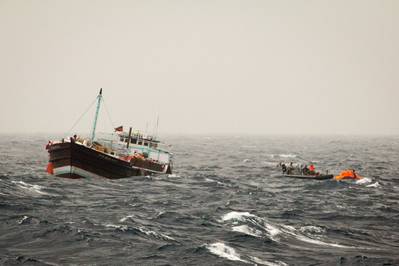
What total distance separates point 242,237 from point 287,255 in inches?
142

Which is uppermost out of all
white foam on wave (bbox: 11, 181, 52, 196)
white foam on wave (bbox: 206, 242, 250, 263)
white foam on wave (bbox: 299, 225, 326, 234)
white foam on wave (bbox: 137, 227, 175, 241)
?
white foam on wave (bbox: 299, 225, 326, 234)

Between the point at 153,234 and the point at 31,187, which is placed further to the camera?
the point at 31,187

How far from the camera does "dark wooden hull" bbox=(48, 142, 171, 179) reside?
44906mm

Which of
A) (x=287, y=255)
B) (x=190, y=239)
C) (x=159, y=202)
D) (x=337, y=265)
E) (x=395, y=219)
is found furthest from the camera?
(x=159, y=202)

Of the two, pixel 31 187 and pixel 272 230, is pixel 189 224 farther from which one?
pixel 31 187

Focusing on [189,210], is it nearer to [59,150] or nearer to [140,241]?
[140,241]

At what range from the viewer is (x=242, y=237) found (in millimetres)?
23859

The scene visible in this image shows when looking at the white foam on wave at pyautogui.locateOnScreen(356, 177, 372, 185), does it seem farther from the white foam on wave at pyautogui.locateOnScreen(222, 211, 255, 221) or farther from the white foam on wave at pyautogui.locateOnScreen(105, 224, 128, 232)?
the white foam on wave at pyautogui.locateOnScreen(105, 224, 128, 232)

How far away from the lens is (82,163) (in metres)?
45.4

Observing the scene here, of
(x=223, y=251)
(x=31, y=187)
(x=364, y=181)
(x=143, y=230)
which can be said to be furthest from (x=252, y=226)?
(x=364, y=181)

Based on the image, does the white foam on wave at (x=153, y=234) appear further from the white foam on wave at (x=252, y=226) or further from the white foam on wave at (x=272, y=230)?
the white foam on wave at (x=272, y=230)

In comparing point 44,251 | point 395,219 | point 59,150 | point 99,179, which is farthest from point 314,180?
point 44,251

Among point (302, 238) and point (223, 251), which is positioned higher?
point (302, 238)

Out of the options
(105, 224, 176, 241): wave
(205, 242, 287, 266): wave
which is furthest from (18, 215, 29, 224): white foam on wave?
(205, 242, 287, 266): wave
